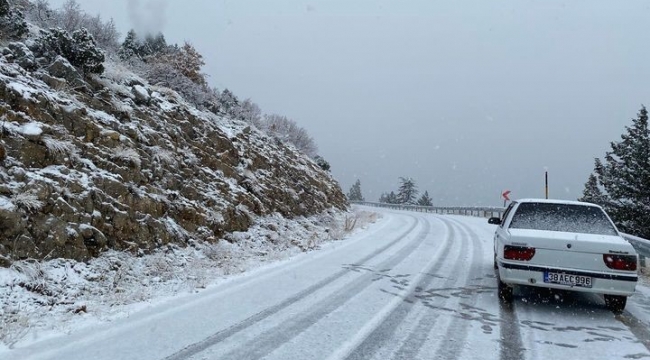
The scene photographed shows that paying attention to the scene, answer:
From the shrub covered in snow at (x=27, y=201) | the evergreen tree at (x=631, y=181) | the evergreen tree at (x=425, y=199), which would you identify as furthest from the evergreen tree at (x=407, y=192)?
the shrub covered in snow at (x=27, y=201)

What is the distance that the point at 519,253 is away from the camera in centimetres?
634

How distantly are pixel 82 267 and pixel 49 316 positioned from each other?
133 centimetres

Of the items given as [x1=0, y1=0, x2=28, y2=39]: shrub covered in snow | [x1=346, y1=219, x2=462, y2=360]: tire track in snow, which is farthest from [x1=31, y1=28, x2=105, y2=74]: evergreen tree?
[x1=346, y1=219, x2=462, y2=360]: tire track in snow

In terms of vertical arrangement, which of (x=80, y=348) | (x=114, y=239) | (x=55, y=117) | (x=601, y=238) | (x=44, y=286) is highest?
(x=55, y=117)

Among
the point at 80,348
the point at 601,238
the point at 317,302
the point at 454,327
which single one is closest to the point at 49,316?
the point at 80,348

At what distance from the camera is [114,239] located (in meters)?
7.45

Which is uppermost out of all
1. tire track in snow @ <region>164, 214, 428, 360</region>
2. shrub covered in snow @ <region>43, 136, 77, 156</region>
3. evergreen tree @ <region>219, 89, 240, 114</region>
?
evergreen tree @ <region>219, 89, 240, 114</region>

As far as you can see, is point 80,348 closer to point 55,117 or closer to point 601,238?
point 55,117

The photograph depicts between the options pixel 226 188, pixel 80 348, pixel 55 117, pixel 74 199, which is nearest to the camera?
pixel 80 348

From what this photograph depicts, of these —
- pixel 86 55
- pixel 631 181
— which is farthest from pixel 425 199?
pixel 86 55

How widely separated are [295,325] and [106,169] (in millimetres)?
5368

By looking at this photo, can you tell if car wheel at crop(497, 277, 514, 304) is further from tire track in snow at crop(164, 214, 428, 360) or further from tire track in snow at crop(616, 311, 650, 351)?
tire track in snow at crop(164, 214, 428, 360)

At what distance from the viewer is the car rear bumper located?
5.98 metres

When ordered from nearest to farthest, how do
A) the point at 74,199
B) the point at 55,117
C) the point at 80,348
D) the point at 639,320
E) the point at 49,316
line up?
the point at 80,348
the point at 49,316
the point at 639,320
the point at 74,199
the point at 55,117
